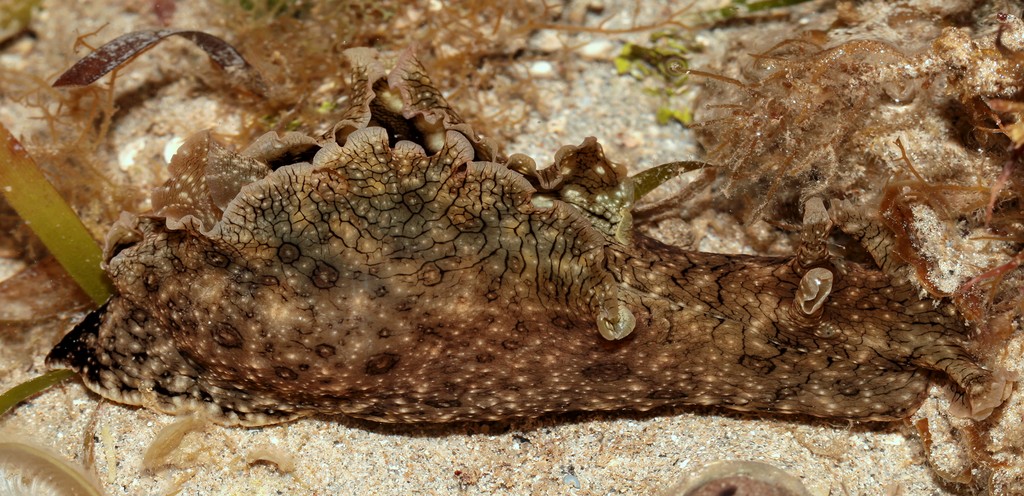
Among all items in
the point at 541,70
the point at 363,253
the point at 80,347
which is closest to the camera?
the point at 363,253

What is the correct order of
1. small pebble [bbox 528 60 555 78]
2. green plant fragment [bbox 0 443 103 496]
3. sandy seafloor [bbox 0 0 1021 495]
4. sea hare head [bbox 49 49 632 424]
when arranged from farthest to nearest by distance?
small pebble [bbox 528 60 555 78]
sandy seafloor [bbox 0 0 1021 495]
green plant fragment [bbox 0 443 103 496]
sea hare head [bbox 49 49 632 424]

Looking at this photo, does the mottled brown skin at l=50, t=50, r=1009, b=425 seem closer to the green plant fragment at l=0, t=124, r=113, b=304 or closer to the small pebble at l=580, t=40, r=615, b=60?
the green plant fragment at l=0, t=124, r=113, b=304

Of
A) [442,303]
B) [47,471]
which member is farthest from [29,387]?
[442,303]

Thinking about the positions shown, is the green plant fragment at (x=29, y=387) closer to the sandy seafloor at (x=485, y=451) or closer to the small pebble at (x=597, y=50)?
the sandy seafloor at (x=485, y=451)

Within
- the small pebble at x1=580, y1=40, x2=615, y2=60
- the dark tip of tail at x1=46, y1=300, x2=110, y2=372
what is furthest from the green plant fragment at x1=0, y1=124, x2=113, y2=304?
the small pebble at x1=580, y1=40, x2=615, y2=60

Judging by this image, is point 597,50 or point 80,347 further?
point 597,50

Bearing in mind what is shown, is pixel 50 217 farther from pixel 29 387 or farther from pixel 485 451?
pixel 485 451
